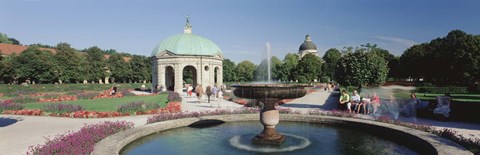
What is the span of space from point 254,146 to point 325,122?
461cm

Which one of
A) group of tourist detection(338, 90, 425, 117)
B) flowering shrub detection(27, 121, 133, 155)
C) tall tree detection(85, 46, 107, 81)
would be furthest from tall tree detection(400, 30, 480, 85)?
tall tree detection(85, 46, 107, 81)

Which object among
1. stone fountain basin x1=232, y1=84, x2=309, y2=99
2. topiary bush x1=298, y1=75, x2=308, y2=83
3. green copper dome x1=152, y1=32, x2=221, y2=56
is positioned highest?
Result: green copper dome x1=152, y1=32, x2=221, y2=56

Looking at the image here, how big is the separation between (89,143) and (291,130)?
6670 mm

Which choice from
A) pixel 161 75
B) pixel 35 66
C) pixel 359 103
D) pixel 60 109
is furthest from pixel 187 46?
pixel 359 103

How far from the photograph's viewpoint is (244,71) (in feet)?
330

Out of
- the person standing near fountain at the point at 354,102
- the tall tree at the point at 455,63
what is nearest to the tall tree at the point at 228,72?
the tall tree at the point at 455,63

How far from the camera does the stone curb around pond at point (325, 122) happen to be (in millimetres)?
7500

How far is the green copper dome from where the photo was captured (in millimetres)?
43000

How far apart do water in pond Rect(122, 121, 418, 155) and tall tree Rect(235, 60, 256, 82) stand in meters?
85.7

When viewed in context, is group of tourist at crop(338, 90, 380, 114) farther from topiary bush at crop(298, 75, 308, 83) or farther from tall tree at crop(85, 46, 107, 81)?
tall tree at crop(85, 46, 107, 81)

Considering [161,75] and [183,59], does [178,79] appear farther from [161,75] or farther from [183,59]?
[183,59]

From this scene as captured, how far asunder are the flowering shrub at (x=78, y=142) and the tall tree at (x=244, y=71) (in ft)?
286

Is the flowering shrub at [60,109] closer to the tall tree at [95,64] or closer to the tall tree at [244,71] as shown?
the tall tree at [95,64]

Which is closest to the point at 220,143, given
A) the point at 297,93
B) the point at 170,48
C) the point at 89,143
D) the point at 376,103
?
the point at 297,93
